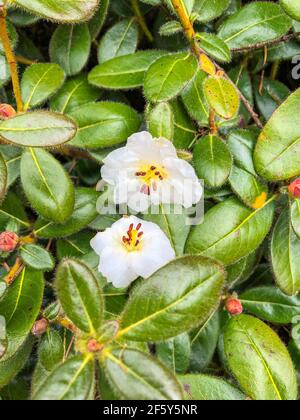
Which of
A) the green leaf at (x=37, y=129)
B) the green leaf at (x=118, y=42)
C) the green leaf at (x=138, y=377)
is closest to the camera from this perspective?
the green leaf at (x=138, y=377)

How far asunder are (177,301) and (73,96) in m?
0.76

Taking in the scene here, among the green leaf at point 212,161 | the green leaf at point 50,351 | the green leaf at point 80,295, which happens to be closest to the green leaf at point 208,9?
the green leaf at point 212,161

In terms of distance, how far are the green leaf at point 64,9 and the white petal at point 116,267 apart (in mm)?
526

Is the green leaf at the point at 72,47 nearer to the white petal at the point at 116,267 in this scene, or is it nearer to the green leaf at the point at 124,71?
the green leaf at the point at 124,71

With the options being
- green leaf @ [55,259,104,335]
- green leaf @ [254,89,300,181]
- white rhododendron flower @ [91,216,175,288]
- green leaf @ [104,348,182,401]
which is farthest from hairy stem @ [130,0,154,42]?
green leaf @ [104,348,182,401]

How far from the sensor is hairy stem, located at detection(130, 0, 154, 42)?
1734 millimetres

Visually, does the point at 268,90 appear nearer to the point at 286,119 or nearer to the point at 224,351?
the point at 286,119

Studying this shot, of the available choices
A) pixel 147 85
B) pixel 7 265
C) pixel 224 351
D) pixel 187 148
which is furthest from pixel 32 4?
pixel 224 351

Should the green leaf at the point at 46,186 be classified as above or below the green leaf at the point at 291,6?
below

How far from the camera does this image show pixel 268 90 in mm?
1756

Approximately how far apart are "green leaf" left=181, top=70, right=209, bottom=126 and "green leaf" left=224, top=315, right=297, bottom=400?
55 centimetres

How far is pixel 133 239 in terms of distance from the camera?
138 cm

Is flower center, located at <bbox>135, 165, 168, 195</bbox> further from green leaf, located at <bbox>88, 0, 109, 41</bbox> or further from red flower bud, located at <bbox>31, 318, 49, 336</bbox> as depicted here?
green leaf, located at <bbox>88, 0, 109, 41</bbox>

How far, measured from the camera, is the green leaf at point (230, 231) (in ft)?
4.69
